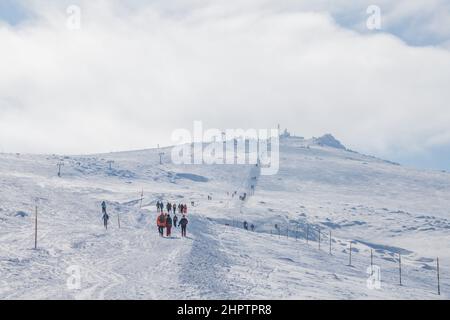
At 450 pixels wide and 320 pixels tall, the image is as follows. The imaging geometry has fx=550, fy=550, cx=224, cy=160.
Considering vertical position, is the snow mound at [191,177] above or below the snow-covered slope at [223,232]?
above

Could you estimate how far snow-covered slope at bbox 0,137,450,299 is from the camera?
19.2 m

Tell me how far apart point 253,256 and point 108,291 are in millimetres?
15039

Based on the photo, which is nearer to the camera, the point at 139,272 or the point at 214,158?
the point at 139,272

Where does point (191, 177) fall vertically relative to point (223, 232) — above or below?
above

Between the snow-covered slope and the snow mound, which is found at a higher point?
the snow mound

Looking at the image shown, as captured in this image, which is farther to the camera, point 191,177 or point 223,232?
point 191,177

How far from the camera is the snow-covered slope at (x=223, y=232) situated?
19250 mm

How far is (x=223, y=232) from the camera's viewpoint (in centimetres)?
4447

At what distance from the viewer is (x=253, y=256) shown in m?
30.5

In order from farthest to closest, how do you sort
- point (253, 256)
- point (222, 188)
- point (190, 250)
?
point (222, 188)
point (253, 256)
point (190, 250)

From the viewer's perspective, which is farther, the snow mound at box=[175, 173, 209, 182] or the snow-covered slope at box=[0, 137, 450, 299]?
the snow mound at box=[175, 173, 209, 182]

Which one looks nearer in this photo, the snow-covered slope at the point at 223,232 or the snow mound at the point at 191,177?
the snow-covered slope at the point at 223,232
